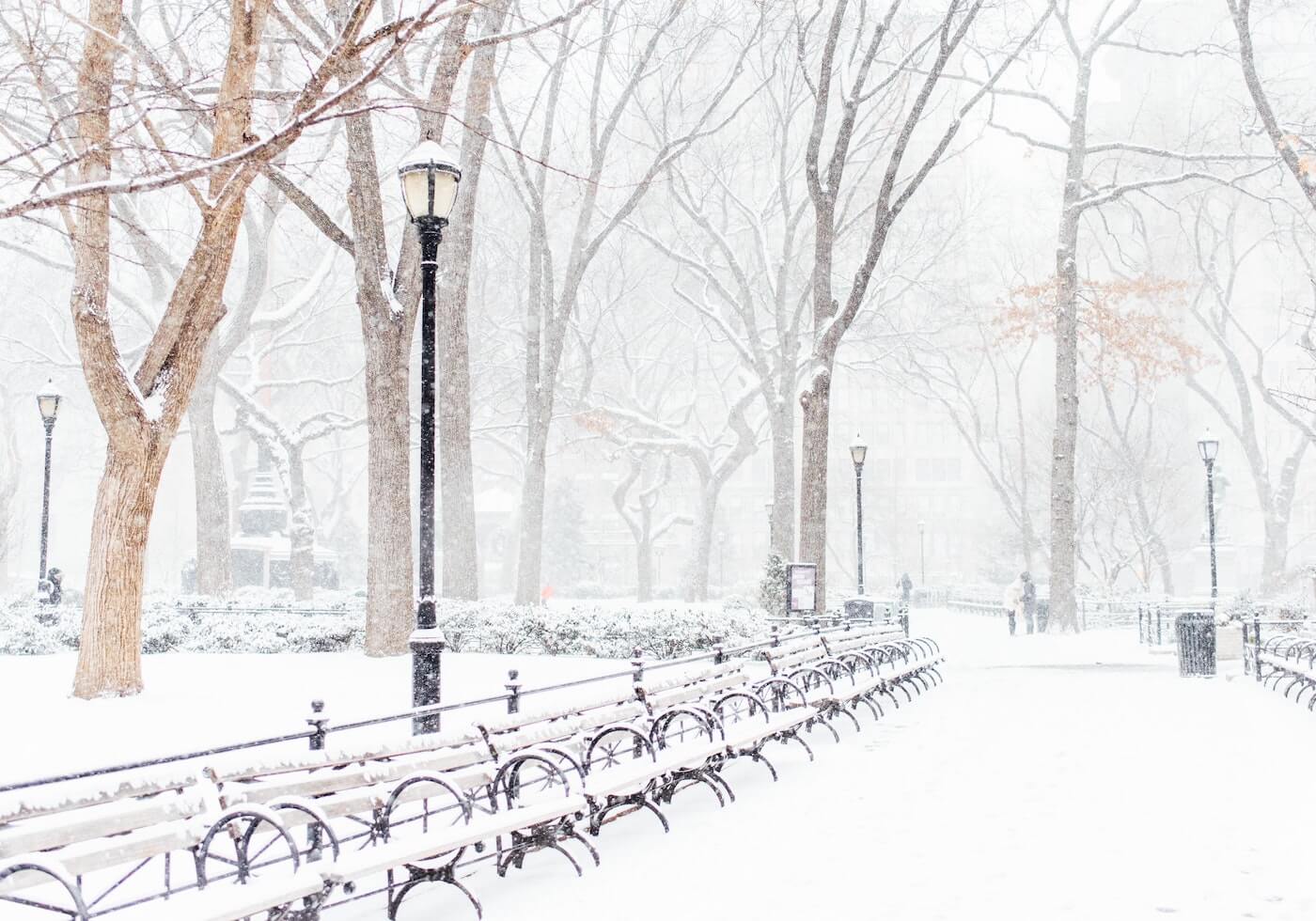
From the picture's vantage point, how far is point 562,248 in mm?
43000

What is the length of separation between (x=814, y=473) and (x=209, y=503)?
45.5 ft

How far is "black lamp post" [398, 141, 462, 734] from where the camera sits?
9.16 metres

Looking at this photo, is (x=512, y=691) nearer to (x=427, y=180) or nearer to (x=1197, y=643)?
(x=427, y=180)

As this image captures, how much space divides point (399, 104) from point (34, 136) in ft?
48.3

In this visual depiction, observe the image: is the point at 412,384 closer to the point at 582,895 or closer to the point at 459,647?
the point at 459,647

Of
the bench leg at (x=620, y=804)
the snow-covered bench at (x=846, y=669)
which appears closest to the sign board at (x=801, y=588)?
the snow-covered bench at (x=846, y=669)

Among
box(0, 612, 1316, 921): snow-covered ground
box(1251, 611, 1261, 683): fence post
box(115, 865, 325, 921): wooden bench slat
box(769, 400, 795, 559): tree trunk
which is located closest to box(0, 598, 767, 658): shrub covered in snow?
box(0, 612, 1316, 921): snow-covered ground

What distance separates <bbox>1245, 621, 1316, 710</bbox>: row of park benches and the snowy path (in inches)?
49.6

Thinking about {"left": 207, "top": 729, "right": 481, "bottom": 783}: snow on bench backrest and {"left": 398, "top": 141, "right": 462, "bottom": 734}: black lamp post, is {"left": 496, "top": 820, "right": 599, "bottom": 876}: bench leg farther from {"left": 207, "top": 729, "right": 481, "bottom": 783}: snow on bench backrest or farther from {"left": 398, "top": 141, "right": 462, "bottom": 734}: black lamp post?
{"left": 398, "top": 141, "right": 462, "bottom": 734}: black lamp post

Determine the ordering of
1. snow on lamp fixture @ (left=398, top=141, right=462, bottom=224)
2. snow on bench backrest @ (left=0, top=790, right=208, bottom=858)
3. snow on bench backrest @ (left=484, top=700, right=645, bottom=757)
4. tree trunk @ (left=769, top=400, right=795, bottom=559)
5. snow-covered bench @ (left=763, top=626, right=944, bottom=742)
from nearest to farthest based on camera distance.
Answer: snow on bench backrest @ (left=0, top=790, right=208, bottom=858) → snow on bench backrest @ (left=484, top=700, right=645, bottom=757) → snow on lamp fixture @ (left=398, top=141, right=462, bottom=224) → snow-covered bench @ (left=763, top=626, right=944, bottom=742) → tree trunk @ (left=769, top=400, right=795, bottom=559)

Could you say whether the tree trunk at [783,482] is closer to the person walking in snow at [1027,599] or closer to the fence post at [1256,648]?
the person walking in snow at [1027,599]

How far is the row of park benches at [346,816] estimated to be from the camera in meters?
4.89

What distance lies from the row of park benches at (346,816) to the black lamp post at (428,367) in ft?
2.70

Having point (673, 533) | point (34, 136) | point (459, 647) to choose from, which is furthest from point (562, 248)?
point (673, 533)
